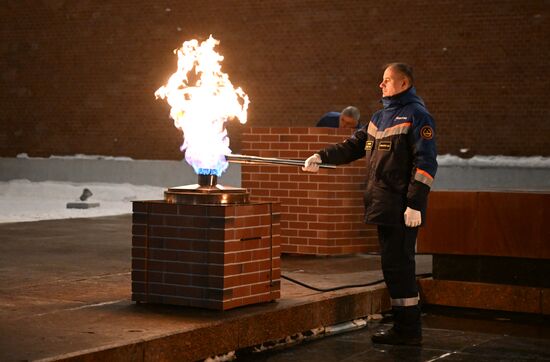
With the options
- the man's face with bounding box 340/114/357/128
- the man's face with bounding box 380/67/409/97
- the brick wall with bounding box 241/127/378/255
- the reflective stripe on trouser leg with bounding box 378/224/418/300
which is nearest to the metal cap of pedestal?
the reflective stripe on trouser leg with bounding box 378/224/418/300

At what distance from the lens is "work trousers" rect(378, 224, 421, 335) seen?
642 centimetres

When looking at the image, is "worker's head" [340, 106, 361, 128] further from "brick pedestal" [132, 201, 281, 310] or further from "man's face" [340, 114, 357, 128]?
"brick pedestal" [132, 201, 281, 310]

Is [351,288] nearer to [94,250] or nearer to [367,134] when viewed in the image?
[367,134]

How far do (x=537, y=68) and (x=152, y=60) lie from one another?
850 cm

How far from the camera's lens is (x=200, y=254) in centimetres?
613

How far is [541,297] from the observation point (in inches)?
309

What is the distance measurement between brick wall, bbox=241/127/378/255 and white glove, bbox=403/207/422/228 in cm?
329

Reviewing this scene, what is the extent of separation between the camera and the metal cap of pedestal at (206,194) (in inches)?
244

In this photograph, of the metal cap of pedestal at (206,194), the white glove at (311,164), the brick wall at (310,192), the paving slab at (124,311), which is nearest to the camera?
the paving slab at (124,311)

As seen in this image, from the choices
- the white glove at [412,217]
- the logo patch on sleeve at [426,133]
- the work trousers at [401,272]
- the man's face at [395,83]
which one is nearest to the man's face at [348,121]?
the man's face at [395,83]

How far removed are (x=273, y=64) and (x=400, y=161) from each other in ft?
46.2

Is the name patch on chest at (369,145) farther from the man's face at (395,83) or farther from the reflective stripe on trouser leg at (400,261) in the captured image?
the reflective stripe on trouser leg at (400,261)

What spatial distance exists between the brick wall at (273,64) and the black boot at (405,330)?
453 inches

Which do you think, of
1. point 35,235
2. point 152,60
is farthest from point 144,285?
point 152,60
